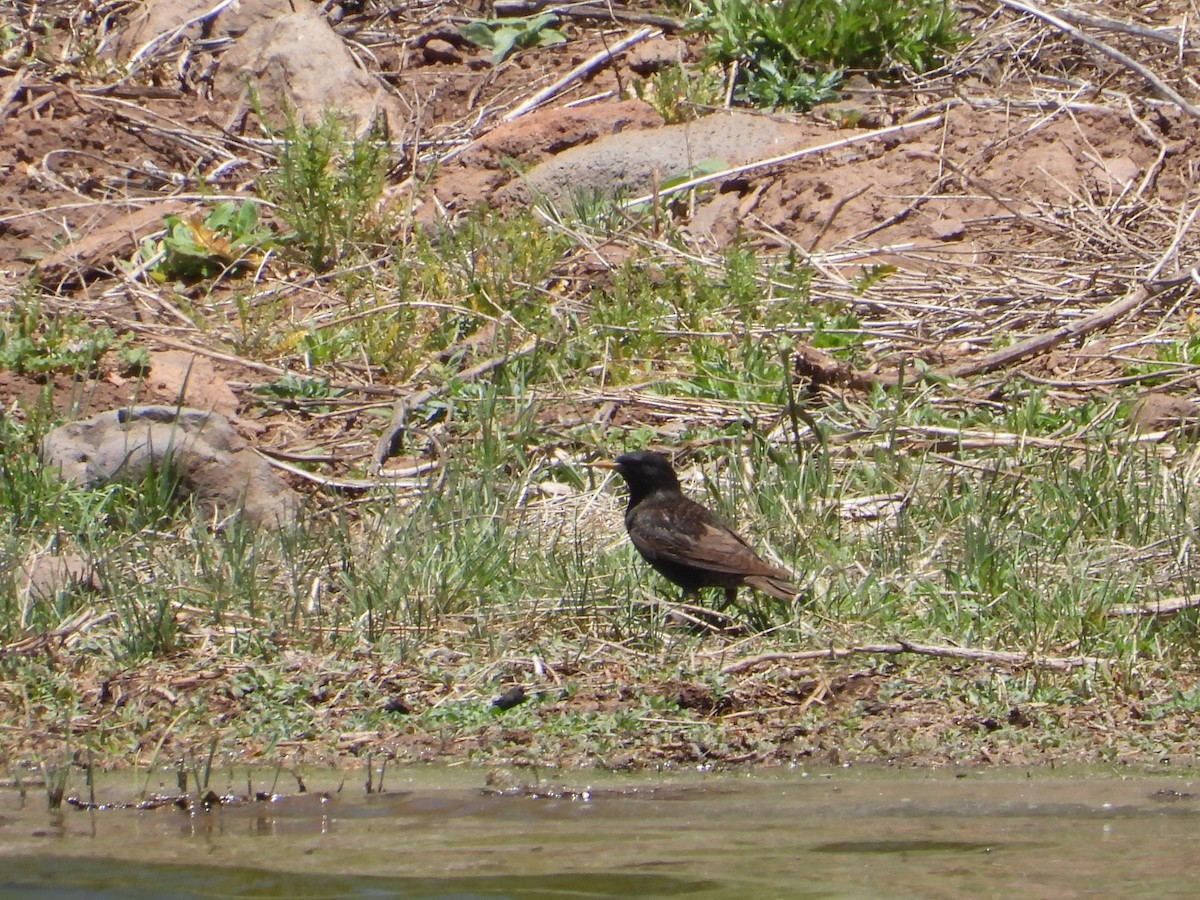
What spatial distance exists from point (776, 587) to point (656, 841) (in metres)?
1.62

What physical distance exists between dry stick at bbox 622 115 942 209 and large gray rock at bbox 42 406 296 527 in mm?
3149

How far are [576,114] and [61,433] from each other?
4.34 metres

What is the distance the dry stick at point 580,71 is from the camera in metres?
10.5

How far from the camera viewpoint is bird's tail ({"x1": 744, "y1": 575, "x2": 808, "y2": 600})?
17.1 feet

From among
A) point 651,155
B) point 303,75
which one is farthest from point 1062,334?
point 303,75

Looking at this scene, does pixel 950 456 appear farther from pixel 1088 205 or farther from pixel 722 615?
pixel 1088 205

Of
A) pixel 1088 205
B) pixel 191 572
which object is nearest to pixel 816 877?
pixel 191 572

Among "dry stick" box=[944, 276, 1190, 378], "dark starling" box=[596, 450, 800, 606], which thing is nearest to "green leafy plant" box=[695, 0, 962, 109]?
"dry stick" box=[944, 276, 1190, 378]

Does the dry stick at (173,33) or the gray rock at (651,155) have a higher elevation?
the dry stick at (173,33)

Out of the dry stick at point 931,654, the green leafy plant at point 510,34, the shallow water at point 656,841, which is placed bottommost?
the shallow water at point 656,841

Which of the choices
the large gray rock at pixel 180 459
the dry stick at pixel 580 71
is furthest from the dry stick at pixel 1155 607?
the dry stick at pixel 580 71

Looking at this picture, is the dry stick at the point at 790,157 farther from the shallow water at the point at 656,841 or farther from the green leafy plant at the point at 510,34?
the shallow water at the point at 656,841

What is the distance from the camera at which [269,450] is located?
713cm

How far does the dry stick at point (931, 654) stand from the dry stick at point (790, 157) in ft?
14.5
